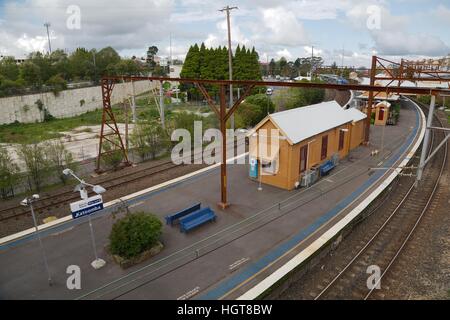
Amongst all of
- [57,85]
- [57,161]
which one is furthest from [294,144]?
[57,85]

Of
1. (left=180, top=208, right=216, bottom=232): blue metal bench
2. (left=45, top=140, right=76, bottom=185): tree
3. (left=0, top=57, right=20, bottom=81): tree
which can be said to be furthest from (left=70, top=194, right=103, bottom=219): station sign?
(left=0, top=57, right=20, bottom=81): tree

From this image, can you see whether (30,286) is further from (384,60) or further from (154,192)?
(384,60)

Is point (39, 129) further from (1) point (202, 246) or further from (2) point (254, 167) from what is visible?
(1) point (202, 246)

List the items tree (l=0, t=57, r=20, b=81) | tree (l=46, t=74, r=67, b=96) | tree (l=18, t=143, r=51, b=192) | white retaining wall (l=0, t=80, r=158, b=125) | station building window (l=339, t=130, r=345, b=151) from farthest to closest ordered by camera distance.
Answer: tree (l=0, t=57, r=20, b=81) → tree (l=46, t=74, r=67, b=96) → white retaining wall (l=0, t=80, r=158, b=125) → station building window (l=339, t=130, r=345, b=151) → tree (l=18, t=143, r=51, b=192)

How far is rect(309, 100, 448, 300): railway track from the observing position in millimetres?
11141

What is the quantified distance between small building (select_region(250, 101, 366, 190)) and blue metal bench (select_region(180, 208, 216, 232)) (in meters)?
4.99

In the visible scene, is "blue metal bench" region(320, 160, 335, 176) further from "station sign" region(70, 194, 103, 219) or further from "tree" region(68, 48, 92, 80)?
"tree" region(68, 48, 92, 80)

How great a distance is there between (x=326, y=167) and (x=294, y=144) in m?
4.47

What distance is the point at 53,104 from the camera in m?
51.3

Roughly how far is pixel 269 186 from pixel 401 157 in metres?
12.6

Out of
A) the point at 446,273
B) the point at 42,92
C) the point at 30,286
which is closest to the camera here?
the point at 30,286

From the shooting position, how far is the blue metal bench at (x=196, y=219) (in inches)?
548
